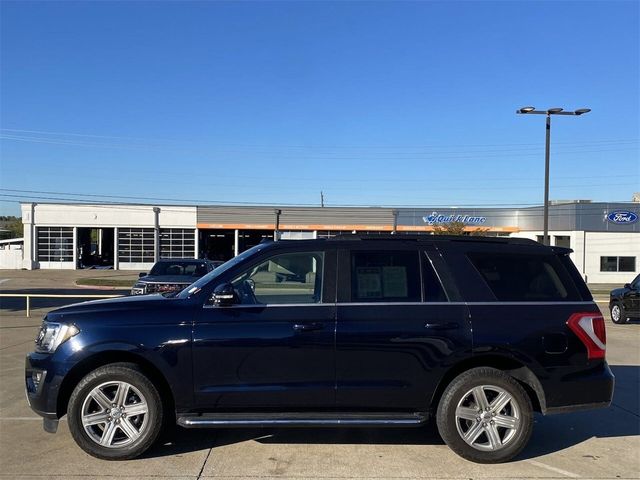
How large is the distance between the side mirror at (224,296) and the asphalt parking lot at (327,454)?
1.30 metres

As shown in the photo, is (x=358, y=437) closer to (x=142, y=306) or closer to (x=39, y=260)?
(x=142, y=306)

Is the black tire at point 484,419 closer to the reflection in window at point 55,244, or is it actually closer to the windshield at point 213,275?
the windshield at point 213,275

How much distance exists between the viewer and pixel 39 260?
5138 centimetres

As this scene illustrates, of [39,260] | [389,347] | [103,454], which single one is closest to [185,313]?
[103,454]

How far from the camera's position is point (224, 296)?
455cm

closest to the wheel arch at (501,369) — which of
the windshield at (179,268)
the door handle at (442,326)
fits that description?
the door handle at (442,326)

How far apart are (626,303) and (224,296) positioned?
1367 centimetres

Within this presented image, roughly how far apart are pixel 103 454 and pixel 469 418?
120 inches

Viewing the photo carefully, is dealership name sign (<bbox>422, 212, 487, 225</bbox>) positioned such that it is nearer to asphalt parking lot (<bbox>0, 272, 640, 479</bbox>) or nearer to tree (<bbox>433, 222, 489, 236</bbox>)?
tree (<bbox>433, 222, 489, 236</bbox>)

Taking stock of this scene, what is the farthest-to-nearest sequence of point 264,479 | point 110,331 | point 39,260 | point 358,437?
1. point 39,260
2. point 358,437
3. point 110,331
4. point 264,479

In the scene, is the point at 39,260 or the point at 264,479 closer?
the point at 264,479

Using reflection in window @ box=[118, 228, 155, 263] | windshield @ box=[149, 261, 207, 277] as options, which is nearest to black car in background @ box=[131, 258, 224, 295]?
windshield @ box=[149, 261, 207, 277]

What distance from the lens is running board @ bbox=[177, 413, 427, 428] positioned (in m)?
4.45

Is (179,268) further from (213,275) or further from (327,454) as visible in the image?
(327,454)
